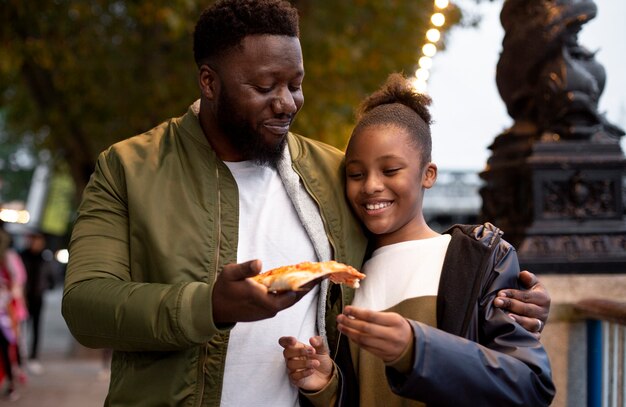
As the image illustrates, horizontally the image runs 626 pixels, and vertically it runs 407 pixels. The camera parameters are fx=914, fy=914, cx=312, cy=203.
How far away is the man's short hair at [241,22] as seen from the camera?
3078mm

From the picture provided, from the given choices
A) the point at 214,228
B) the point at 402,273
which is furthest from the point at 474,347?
the point at 214,228

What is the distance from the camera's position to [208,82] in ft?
10.6

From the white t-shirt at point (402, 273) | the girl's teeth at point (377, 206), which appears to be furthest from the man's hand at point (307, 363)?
the girl's teeth at point (377, 206)

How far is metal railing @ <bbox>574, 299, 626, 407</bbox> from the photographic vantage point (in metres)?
4.47

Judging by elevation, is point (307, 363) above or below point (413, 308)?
below

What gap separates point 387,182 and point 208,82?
729mm

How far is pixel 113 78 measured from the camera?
49.5 feet

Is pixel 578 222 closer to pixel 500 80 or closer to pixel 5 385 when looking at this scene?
pixel 500 80

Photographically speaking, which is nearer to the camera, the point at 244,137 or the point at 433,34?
the point at 244,137

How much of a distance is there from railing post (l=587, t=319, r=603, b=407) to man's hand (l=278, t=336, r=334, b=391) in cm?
223

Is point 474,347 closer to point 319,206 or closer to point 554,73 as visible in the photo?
point 319,206

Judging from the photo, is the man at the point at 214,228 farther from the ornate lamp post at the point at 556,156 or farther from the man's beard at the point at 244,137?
the ornate lamp post at the point at 556,156

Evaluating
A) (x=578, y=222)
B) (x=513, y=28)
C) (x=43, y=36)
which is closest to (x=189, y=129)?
(x=578, y=222)

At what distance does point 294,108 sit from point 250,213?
1.29 ft
